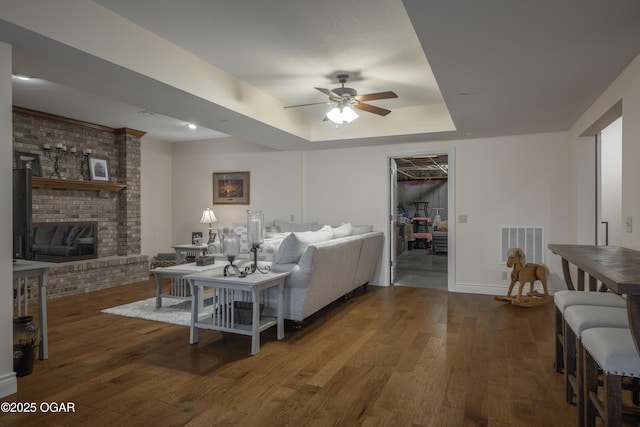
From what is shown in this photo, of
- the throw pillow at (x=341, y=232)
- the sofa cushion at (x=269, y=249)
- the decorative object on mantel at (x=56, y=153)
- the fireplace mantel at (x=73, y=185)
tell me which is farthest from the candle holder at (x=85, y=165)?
the throw pillow at (x=341, y=232)

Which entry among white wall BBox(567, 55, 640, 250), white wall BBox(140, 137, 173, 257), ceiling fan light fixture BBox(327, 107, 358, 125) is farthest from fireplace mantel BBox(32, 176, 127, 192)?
white wall BBox(567, 55, 640, 250)

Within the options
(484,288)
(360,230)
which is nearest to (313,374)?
(360,230)

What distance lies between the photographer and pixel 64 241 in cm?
578

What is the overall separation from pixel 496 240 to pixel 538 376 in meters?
2.98

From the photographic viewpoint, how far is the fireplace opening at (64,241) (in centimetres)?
549

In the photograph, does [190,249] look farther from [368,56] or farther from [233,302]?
[368,56]

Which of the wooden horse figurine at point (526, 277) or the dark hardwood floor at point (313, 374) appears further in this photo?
the wooden horse figurine at point (526, 277)

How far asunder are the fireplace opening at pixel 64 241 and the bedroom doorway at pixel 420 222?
4.64 m

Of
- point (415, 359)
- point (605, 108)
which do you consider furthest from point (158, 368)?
point (605, 108)

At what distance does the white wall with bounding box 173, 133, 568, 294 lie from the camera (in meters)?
5.21

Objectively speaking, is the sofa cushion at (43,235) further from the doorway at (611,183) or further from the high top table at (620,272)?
the doorway at (611,183)

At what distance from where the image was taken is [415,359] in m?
3.04

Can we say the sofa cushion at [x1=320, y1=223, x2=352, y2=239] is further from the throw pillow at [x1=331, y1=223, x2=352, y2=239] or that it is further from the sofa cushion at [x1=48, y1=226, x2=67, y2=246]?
the sofa cushion at [x1=48, y1=226, x2=67, y2=246]

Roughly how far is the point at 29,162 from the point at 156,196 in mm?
2344
